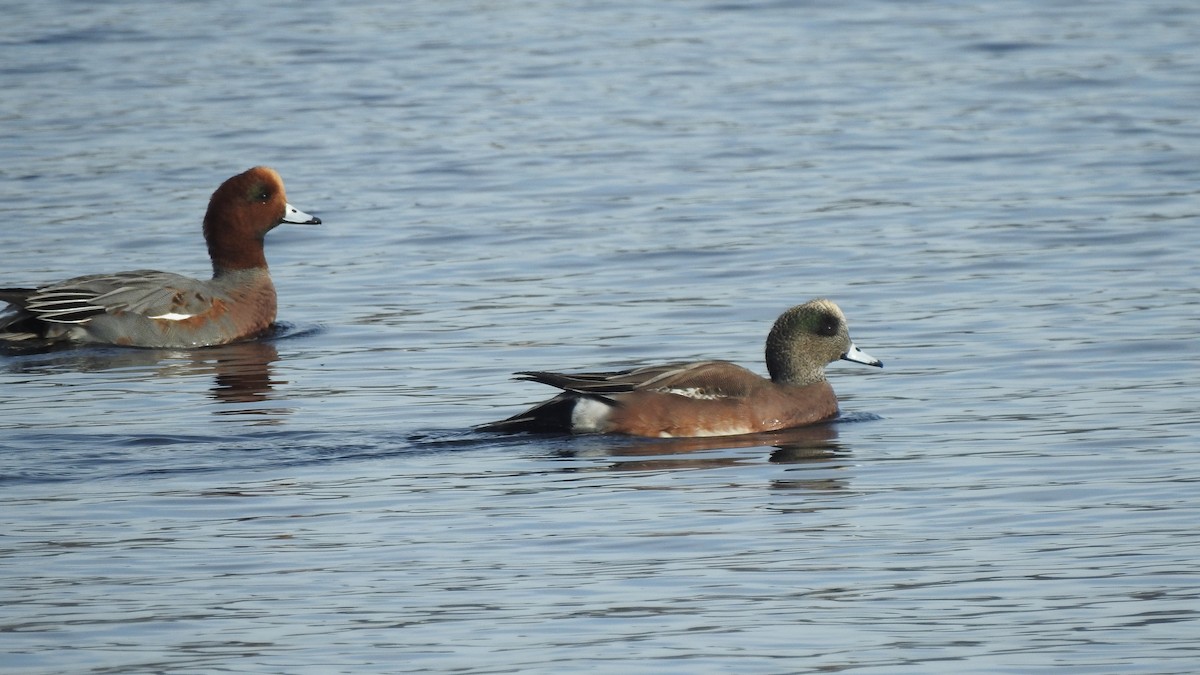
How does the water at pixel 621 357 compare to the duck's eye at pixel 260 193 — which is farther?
the duck's eye at pixel 260 193

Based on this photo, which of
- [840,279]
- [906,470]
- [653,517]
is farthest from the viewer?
[840,279]

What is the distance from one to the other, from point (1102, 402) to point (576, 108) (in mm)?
12693

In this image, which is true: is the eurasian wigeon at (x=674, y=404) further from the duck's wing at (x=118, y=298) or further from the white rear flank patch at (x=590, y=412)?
the duck's wing at (x=118, y=298)

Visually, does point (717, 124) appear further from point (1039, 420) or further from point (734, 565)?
point (734, 565)

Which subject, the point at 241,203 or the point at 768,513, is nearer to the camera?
the point at 768,513

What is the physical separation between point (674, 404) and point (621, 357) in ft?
5.76

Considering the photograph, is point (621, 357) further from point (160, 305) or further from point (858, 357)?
point (160, 305)

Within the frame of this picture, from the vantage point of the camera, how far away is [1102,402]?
35.7 ft

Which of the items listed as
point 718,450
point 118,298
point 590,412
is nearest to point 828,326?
point 718,450

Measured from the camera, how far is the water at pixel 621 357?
7.34m

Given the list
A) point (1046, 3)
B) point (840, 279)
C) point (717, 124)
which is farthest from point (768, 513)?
point (1046, 3)

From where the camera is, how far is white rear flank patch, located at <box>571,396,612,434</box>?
414 inches

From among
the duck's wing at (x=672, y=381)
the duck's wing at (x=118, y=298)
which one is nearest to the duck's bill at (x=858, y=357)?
the duck's wing at (x=672, y=381)

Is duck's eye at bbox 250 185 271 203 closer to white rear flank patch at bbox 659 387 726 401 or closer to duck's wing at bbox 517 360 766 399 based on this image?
duck's wing at bbox 517 360 766 399
